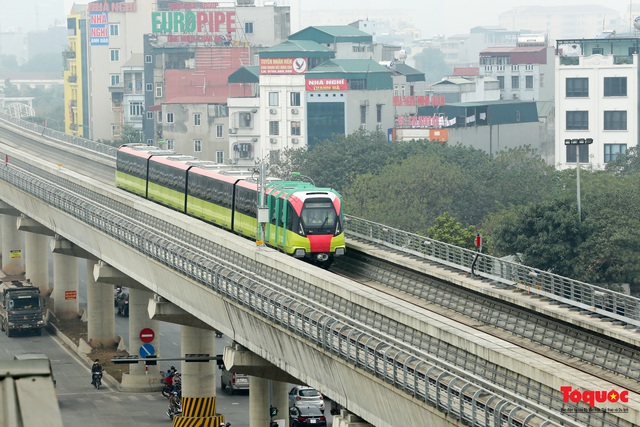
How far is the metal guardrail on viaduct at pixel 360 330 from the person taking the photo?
28650mm

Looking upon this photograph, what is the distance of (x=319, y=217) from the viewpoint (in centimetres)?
5572

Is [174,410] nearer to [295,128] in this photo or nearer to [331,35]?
[295,128]

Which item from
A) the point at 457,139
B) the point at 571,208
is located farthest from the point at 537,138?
the point at 571,208

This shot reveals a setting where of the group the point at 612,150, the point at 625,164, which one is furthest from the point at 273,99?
the point at 625,164

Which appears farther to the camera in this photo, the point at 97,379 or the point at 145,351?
the point at 97,379

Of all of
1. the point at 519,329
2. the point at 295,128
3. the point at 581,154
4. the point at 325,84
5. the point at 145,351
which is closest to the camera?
the point at 519,329

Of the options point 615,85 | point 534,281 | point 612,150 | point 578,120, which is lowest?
point 612,150

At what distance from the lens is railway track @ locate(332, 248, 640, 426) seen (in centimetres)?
3306

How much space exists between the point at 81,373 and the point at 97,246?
31.3 feet

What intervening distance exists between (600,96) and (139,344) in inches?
2797

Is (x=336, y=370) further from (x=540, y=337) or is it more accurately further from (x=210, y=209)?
(x=210, y=209)

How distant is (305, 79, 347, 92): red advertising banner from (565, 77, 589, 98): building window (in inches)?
1301

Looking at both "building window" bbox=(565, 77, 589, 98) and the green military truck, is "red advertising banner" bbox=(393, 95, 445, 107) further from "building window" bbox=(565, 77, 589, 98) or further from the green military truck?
the green military truck

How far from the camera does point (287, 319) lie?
41.8 meters
